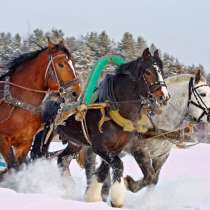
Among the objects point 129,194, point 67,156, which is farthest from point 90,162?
point 129,194

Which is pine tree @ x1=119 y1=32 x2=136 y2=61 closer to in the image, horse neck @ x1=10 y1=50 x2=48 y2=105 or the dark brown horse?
the dark brown horse

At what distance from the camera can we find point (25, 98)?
25.3 feet

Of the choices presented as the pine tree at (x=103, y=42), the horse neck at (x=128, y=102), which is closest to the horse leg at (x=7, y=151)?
the horse neck at (x=128, y=102)

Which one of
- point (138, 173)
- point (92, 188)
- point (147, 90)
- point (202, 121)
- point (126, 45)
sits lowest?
point (126, 45)

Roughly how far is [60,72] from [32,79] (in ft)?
1.34

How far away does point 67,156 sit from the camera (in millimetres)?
10133

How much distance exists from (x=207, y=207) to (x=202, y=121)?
1300 mm

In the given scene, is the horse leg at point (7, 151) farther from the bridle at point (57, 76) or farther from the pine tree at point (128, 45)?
the pine tree at point (128, 45)

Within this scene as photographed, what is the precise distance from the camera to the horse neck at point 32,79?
7723mm

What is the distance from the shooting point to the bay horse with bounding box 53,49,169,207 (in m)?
7.95

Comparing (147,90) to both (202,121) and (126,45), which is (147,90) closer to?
(202,121)

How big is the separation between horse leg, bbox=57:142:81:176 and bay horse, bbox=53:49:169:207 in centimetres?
146

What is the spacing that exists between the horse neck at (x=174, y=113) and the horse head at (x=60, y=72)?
6.07 feet

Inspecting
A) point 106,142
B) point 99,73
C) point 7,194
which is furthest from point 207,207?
point 7,194
